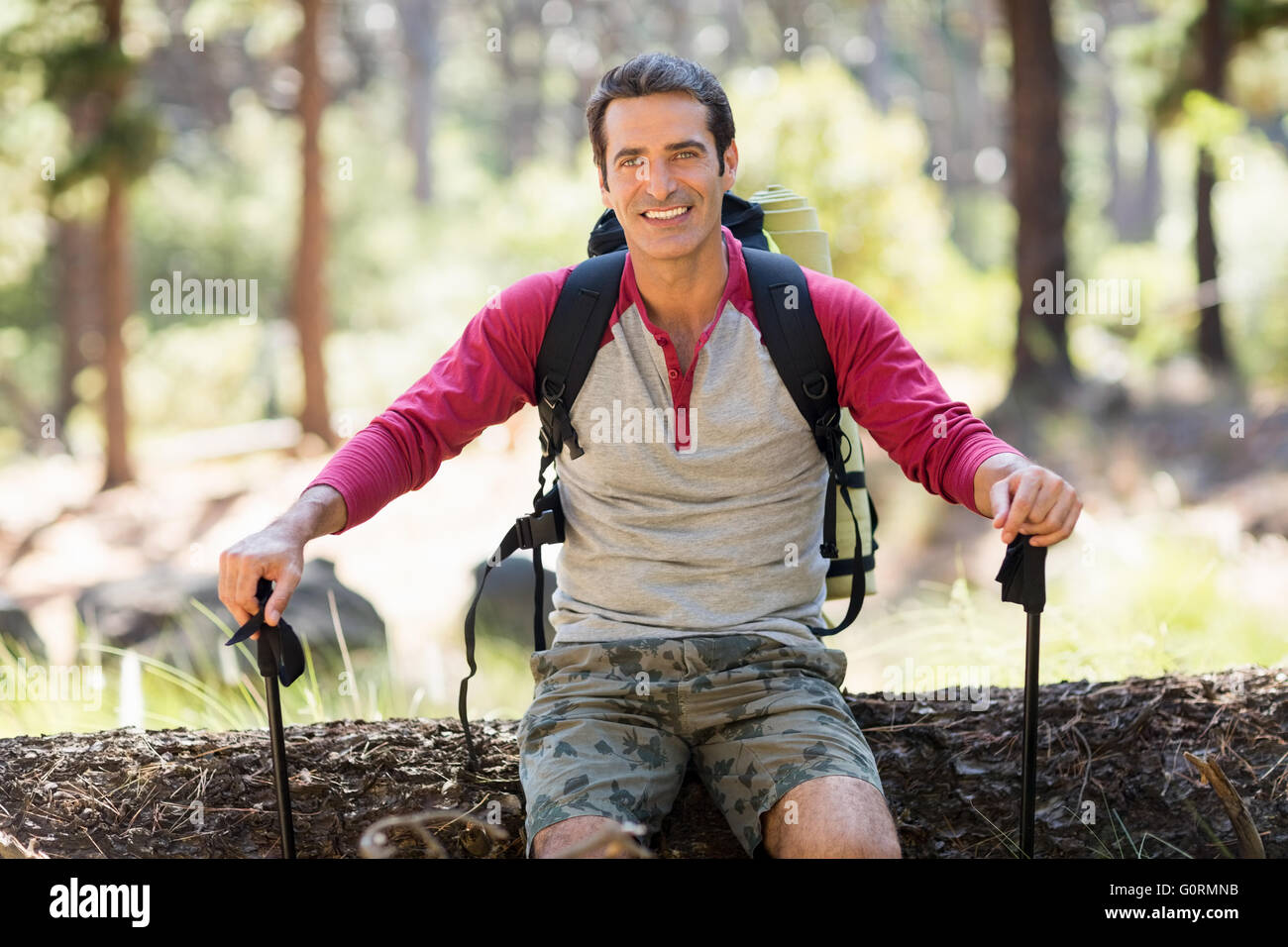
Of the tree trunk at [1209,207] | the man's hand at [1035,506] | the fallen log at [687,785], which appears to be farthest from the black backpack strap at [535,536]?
the tree trunk at [1209,207]

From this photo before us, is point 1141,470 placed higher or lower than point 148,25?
lower

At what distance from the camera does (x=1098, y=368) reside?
14602 mm

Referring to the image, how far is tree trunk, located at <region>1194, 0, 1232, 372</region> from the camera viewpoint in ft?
43.4

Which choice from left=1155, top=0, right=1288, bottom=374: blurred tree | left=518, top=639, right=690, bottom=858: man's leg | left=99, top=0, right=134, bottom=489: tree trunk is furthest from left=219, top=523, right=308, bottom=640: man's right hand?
left=99, top=0, right=134, bottom=489: tree trunk

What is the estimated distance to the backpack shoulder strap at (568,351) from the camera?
3172 millimetres

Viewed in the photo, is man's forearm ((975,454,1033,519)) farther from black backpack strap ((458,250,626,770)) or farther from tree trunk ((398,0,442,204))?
tree trunk ((398,0,442,204))

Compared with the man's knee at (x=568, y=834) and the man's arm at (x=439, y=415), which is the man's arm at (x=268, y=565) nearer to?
the man's arm at (x=439, y=415)

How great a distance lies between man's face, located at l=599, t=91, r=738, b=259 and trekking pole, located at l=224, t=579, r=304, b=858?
126 centimetres

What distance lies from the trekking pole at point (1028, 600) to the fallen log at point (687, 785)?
0.52 metres

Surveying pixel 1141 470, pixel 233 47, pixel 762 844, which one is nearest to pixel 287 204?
pixel 233 47

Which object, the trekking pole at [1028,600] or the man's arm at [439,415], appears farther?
the man's arm at [439,415]

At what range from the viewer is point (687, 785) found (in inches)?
127
